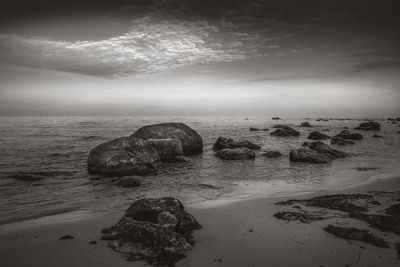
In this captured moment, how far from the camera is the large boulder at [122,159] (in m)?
9.48

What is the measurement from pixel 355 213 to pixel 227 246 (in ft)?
8.96

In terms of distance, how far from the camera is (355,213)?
5125 mm

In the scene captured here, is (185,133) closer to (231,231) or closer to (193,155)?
(193,155)

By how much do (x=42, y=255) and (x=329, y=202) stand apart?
529 centimetres

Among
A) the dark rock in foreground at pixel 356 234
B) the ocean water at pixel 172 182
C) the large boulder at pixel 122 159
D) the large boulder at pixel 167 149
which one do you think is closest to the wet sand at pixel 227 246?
the dark rock in foreground at pixel 356 234

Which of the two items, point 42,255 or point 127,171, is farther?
point 127,171

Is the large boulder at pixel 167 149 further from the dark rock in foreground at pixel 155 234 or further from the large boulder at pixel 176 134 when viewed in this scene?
the dark rock in foreground at pixel 155 234

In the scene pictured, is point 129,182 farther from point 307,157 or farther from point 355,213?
point 307,157

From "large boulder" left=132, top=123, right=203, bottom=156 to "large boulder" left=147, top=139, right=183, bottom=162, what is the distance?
1535mm

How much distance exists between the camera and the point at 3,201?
638cm

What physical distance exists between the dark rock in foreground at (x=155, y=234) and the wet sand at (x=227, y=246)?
0.12m

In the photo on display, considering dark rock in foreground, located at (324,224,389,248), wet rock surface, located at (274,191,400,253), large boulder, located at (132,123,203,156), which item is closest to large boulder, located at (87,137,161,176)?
large boulder, located at (132,123,203,156)

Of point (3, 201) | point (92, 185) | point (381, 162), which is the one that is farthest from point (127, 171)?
point (381, 162)

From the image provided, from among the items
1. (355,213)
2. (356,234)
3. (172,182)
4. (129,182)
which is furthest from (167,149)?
(356,234)
